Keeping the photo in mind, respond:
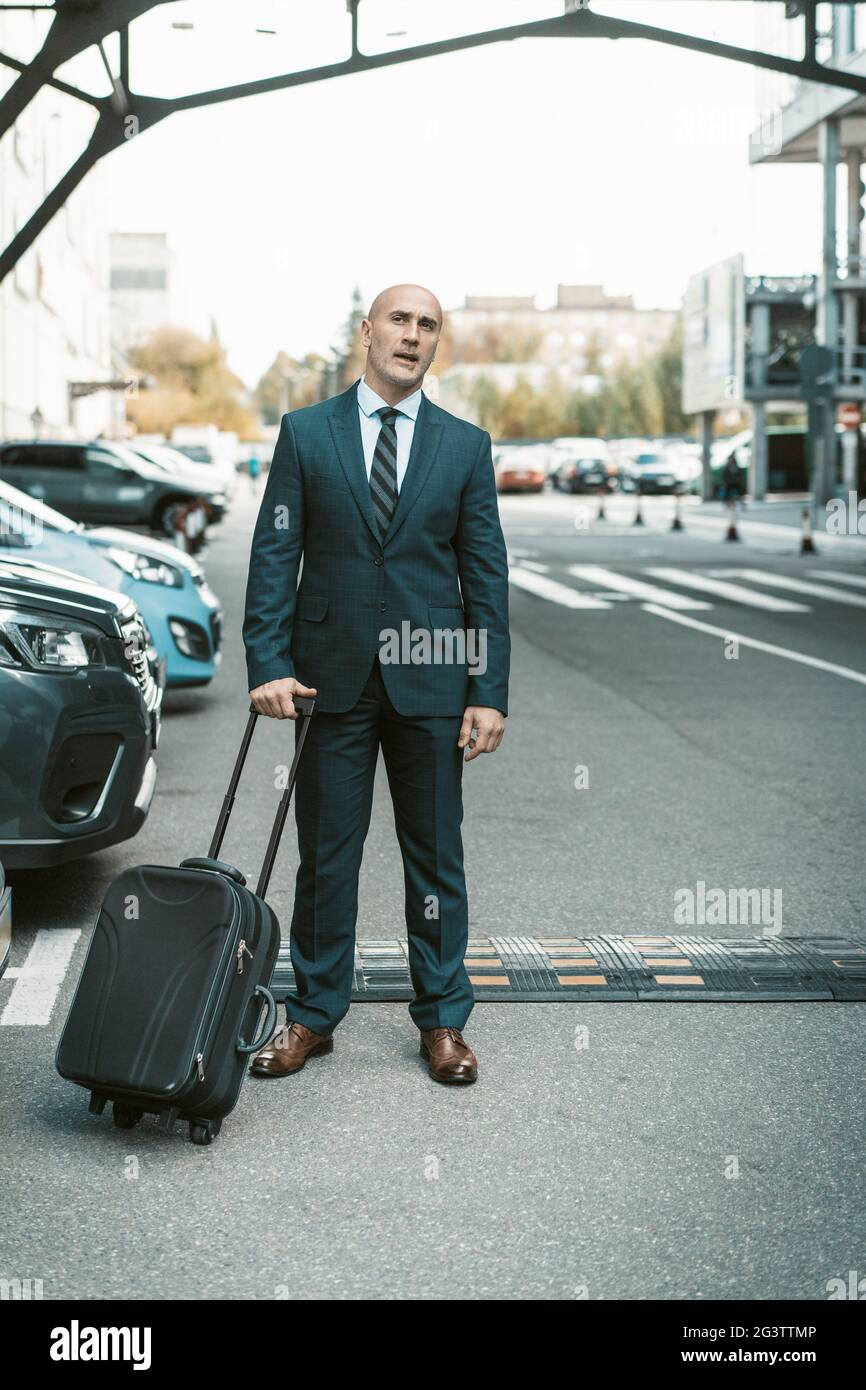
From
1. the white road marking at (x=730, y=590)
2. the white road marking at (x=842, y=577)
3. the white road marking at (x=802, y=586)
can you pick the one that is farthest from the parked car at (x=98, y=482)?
the white road marking at (x=842, y=577)

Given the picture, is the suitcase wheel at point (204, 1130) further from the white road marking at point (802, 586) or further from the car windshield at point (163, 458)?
the car windshield at point (163, 458)

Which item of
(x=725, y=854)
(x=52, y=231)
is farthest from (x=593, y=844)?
(x=52, y=231)

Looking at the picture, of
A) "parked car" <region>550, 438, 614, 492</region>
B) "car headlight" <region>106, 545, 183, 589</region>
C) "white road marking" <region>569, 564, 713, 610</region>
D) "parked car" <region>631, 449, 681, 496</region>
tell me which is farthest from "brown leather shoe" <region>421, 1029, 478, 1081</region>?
"parked car" <region>550, 438, 614, 492</region>

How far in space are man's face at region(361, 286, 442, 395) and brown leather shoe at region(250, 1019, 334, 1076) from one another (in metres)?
1.65

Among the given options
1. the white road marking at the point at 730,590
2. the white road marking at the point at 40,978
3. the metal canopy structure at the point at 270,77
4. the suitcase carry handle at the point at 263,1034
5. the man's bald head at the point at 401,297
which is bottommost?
the white road marking at the point at 40,978

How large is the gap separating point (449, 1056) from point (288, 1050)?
407 millimetres

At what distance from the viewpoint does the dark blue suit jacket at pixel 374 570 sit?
→ 4.32 metres

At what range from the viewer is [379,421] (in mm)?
4391

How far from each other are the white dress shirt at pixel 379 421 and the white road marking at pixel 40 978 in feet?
5.88

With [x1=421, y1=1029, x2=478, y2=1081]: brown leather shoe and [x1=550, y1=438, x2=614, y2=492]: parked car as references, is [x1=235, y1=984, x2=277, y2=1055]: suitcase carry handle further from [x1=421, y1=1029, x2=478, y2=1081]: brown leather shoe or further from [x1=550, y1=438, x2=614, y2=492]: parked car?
[x1=550, y1=438, x2=614, y2=492]: parked car

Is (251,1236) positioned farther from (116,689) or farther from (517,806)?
(517,806)

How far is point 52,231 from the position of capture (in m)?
51.2

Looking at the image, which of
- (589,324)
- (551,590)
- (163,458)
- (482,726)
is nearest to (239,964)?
(482,726)

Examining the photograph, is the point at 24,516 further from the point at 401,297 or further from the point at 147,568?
the point at 401,297
